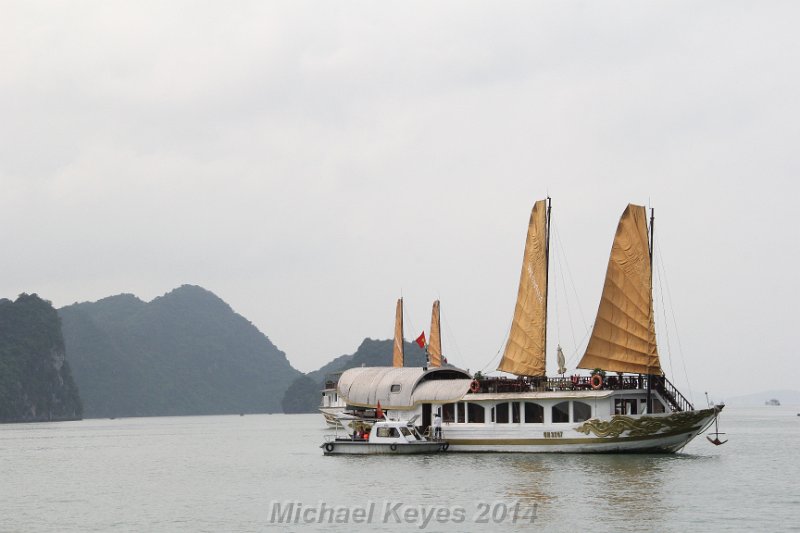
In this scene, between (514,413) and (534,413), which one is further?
(514,413)

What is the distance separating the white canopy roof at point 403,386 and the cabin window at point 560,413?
494cm

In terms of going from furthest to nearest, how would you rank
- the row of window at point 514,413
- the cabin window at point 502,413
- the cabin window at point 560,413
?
the cabin window at point 502,413 < the cabin window at point 560,413 < the row of window at point 514,413

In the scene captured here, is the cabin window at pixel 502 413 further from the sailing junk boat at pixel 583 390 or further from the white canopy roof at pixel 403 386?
the white canopy roof at pixel 403 386

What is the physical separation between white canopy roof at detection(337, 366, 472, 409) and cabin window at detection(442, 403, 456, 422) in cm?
52

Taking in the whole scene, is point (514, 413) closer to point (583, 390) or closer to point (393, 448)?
point (583, 390)

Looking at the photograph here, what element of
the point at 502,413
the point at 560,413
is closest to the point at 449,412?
the point at 502,413

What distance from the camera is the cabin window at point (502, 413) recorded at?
169ft

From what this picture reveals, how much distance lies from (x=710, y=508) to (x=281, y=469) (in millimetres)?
25497

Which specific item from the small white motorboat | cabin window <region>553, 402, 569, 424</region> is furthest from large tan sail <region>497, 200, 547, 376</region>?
the small white motorboat

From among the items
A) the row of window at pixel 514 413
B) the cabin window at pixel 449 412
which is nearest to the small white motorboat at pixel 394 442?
the cabin window at pixel 449 412

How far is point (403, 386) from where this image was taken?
2251 inches

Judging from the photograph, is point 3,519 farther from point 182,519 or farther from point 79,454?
point 79,454

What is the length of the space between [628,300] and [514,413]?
7747 millimetres

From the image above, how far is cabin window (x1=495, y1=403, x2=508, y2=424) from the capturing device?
51656mm
